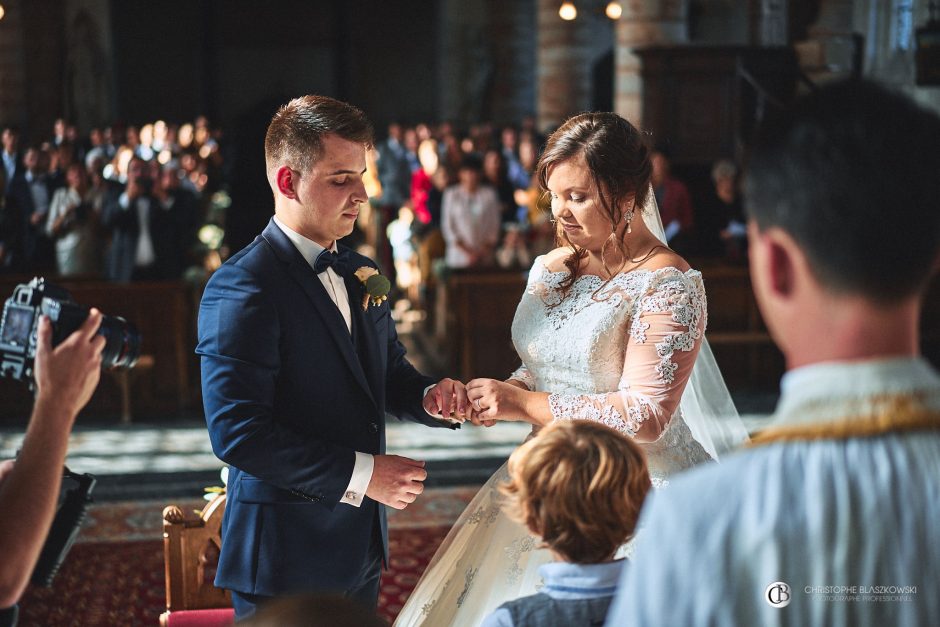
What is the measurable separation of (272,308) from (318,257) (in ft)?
0.64

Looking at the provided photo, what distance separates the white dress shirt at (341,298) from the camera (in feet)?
7.89

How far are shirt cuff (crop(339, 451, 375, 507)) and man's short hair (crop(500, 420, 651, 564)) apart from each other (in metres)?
0.74

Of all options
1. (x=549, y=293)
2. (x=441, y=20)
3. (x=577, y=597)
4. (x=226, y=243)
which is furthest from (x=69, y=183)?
(x=441, y=20)

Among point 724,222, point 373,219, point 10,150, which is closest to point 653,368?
point 724,222

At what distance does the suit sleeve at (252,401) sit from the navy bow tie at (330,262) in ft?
0.55

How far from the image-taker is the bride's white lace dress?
2.59 m

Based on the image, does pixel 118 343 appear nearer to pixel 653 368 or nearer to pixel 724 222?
pixel 653 368

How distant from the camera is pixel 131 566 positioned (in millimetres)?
5023

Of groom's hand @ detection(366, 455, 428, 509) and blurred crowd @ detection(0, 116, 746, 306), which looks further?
blurred crowd @ detection(0, 116, 746, 306)

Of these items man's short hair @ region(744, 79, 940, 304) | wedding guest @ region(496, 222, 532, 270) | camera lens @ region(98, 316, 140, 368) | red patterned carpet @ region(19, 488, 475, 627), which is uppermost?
man's short hair @ region(744, 79, 940, 304)

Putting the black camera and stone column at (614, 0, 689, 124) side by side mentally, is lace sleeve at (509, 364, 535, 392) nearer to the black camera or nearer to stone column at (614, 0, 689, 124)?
the black camera

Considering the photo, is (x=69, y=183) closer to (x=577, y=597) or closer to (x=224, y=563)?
(x=224, y=563)

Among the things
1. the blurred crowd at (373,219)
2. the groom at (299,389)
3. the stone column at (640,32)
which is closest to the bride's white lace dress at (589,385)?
the groom at (299,389)

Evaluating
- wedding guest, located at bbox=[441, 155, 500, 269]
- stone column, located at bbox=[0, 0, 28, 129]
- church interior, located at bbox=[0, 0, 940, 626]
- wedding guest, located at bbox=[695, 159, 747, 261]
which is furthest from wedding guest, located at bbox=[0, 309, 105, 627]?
stone column, located at bbox=[0, 0, 28, 129]
